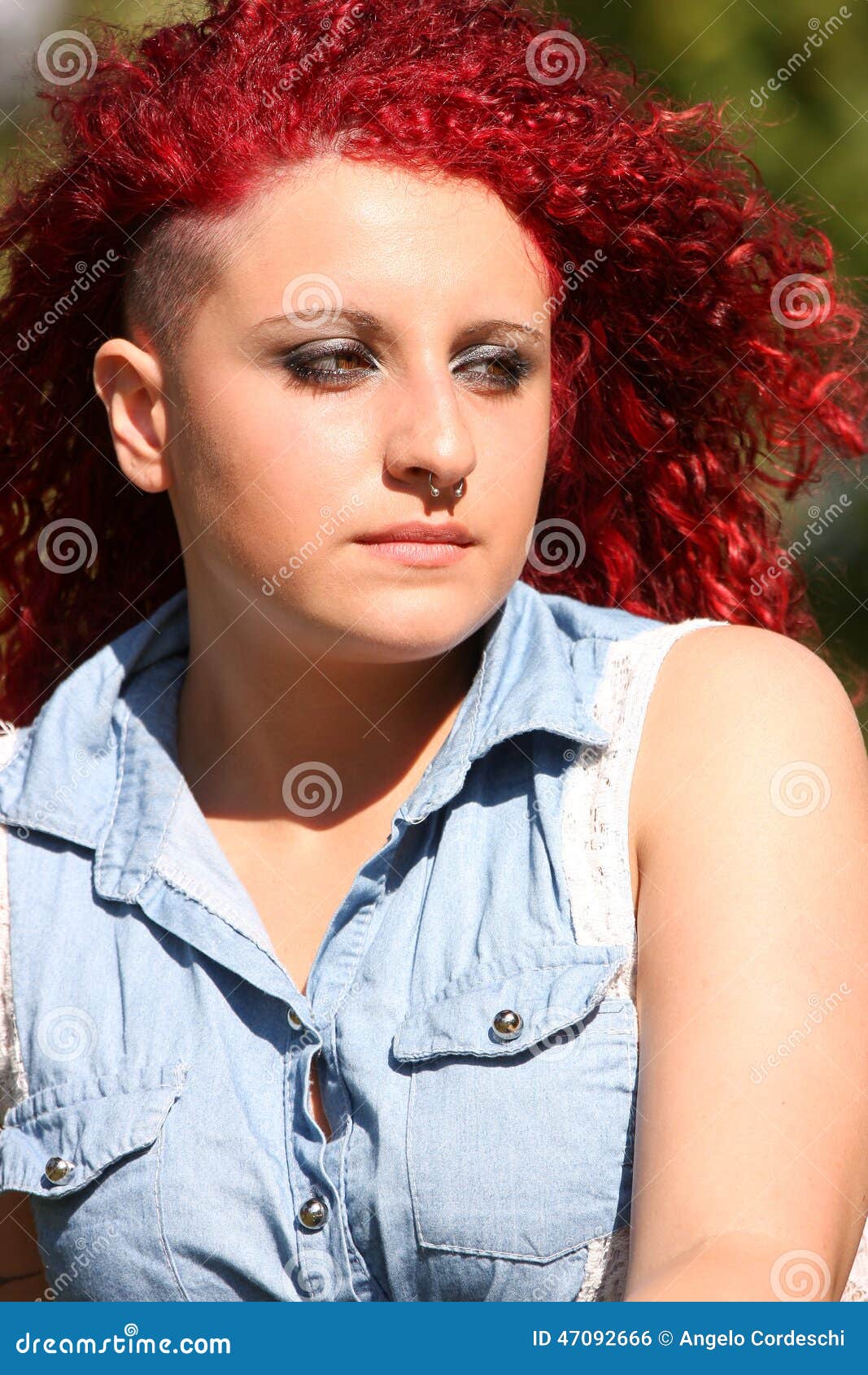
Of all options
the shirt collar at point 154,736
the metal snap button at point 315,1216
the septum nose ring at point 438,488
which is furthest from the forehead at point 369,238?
the metal snap button at point 315,1216

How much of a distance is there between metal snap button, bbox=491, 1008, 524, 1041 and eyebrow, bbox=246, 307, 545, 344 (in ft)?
2.94

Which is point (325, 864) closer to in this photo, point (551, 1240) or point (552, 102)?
point (551, 1240)

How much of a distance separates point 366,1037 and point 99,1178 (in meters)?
0.43

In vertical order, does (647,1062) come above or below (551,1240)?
above

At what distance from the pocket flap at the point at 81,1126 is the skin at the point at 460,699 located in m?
0.25

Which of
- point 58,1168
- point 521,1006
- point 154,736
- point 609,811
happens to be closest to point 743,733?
point 609,811

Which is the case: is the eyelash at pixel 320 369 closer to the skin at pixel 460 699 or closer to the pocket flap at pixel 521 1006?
the skin at pixel 460 699

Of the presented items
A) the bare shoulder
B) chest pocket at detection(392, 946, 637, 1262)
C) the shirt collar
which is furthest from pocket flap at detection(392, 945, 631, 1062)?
the shirt collar

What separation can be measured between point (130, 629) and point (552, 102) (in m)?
1.11

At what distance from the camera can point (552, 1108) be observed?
6.00ft

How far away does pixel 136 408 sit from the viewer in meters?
2.27

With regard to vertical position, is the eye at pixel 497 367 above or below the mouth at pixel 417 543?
above

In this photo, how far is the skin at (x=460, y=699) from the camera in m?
1.66
